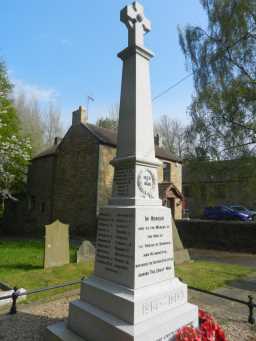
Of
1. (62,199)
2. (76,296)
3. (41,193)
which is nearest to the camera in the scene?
(76,296)

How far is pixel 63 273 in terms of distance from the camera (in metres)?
8.37

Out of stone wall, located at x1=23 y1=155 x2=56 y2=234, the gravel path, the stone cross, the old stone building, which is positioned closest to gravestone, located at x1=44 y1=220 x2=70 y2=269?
the gravel path

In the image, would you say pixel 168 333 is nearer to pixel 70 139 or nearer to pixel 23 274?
pixel 23 274

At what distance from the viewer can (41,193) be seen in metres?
23.3

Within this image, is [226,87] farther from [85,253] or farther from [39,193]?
[39,193]

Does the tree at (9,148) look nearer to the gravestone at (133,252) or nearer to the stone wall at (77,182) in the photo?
the stone wall at (77,182)

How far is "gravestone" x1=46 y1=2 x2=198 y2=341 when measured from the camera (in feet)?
11.5

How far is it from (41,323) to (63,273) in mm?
3715

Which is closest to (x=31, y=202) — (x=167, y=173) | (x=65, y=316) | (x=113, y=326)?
(x=167, y=173)

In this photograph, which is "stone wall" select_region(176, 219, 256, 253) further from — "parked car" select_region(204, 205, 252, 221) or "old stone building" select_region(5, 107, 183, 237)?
"parked car" select_region(204, 205, 252, 221)

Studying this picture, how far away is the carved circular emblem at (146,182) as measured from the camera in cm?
411

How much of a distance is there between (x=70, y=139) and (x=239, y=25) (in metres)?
13.9

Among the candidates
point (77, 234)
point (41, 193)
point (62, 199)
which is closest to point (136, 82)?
point (77, 234)

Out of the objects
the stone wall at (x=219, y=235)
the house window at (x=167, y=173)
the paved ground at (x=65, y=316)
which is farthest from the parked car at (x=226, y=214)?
the paved ground at (x=65, y=316)
